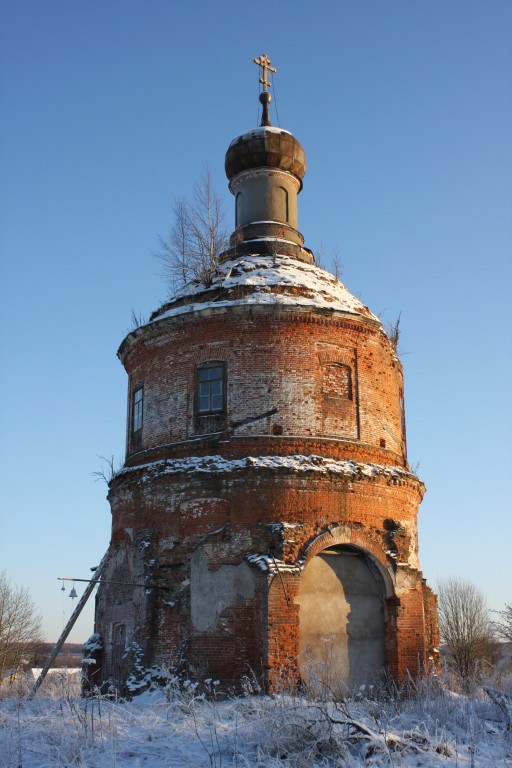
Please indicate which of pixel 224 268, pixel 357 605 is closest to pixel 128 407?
pixel 224 268

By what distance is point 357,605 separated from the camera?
15.4 meters

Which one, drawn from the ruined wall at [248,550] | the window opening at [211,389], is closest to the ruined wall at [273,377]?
the window opening at [211,389]

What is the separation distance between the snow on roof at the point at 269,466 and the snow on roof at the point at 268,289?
3097 mm

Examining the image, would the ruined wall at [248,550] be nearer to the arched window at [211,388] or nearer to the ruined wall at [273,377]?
the ruined wall at [273,377]

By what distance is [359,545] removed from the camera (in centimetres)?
1542

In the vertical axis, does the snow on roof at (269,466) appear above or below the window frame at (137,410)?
below

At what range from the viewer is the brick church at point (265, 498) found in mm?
14508

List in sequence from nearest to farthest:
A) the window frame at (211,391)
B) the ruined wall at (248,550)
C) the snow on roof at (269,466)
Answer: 1. the ruined wall at (248,550)
2. the snow on roof at (269,466)
3. the window frame at (211,391)

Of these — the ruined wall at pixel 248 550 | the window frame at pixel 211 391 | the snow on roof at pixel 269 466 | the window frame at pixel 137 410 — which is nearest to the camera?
the ruined wall at pixel 248 550

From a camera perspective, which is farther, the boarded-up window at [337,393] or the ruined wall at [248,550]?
the boarded-up window at [337,393]

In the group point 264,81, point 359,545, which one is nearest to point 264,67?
point 264,81

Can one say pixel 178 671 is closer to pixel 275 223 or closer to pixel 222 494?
pixel 222 494

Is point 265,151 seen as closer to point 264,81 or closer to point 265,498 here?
point 264,81

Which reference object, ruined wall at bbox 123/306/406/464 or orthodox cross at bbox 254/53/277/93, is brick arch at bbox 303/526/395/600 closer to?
ruined wall at bbox 123/306/406/464
